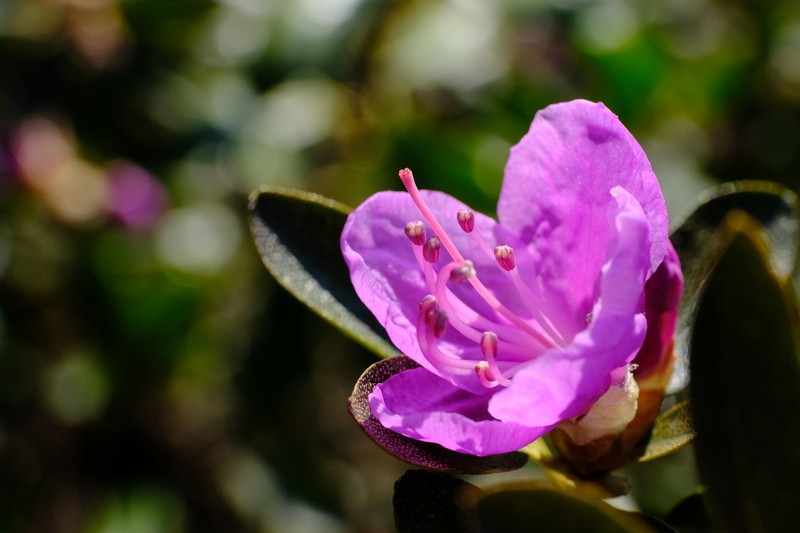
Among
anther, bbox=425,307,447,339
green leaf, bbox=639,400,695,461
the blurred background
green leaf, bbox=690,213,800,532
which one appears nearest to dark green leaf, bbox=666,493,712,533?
green leaf, bbox=639,400,695,461

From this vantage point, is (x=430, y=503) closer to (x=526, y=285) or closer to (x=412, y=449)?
(x=412, y=449)

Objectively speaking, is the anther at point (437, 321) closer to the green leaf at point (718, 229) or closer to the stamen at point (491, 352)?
the stamen at point (491, 352)

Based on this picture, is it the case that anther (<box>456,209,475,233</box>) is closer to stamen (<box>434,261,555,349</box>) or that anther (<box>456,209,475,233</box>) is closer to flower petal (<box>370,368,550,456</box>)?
stamen (<box>434,261,555,349</box>)

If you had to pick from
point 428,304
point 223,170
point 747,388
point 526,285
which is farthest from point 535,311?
point 223,170

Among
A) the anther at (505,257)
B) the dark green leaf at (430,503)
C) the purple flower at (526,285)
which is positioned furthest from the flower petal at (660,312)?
the dark green leaf at (430,503)

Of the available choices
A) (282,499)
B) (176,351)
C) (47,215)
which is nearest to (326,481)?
(282,499)


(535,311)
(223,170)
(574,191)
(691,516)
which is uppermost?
(574,191)

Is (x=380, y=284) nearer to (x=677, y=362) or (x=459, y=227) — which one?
(x=459, y=227)
